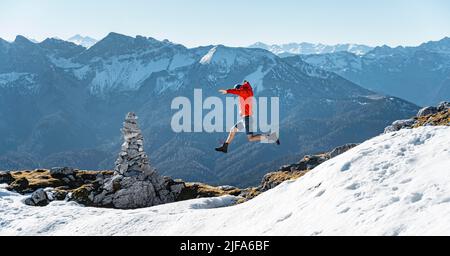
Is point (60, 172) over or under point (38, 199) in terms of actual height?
over

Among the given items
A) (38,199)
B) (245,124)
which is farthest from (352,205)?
(38,199)

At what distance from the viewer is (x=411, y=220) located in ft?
59.5

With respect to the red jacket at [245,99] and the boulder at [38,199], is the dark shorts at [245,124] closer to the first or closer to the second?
the red jacket at [245,99]

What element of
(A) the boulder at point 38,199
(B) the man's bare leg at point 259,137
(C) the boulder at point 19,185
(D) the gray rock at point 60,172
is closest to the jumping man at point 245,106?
(B) the man's bare leg at point 259,137

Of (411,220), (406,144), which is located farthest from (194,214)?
(411,220)

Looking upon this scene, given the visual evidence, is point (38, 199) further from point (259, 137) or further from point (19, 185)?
point (259, 137)

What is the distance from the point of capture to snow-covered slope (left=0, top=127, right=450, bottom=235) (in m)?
18.9

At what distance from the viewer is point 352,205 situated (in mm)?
21250

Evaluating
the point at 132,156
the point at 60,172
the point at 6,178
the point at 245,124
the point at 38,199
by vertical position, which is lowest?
the point at 38,199

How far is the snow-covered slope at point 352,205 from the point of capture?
1891 centimetres

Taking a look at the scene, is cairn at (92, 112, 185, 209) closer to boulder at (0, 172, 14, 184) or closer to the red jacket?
boulder at (0, 172, 14, 184)
